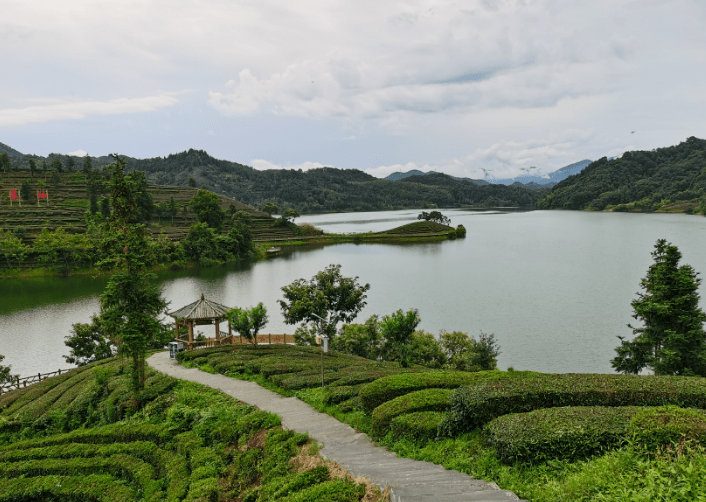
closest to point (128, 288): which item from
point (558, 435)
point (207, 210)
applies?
point (558, 435)

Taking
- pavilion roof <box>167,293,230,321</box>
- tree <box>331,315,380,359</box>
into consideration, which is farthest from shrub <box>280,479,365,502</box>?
tree <box>331,315,380,359</box>

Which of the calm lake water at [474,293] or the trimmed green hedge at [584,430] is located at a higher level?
the trimmed green hedge at [584,430]

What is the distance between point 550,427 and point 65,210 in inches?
3812

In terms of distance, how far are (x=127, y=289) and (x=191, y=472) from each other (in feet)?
27.4

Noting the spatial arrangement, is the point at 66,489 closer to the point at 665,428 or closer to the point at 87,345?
the point at 665,428

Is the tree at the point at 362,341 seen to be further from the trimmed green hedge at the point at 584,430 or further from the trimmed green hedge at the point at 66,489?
the trimmed green hedge at the point at 584,430

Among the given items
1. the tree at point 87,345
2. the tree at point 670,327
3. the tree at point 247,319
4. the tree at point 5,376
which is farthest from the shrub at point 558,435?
the tree at point 5,376

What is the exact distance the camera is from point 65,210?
81.3 metres

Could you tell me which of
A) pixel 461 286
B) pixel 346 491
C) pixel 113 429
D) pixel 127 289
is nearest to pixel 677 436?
pixel 346 491

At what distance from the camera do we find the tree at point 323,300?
27.2m

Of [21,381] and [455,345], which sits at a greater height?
[455,345]

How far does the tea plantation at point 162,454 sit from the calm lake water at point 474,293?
15.1 m

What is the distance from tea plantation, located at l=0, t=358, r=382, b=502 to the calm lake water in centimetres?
1514

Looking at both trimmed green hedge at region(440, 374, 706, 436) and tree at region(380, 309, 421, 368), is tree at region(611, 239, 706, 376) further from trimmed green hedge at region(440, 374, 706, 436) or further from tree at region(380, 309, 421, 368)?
trimmed green hedge at region(440, 374, 706, 436)
